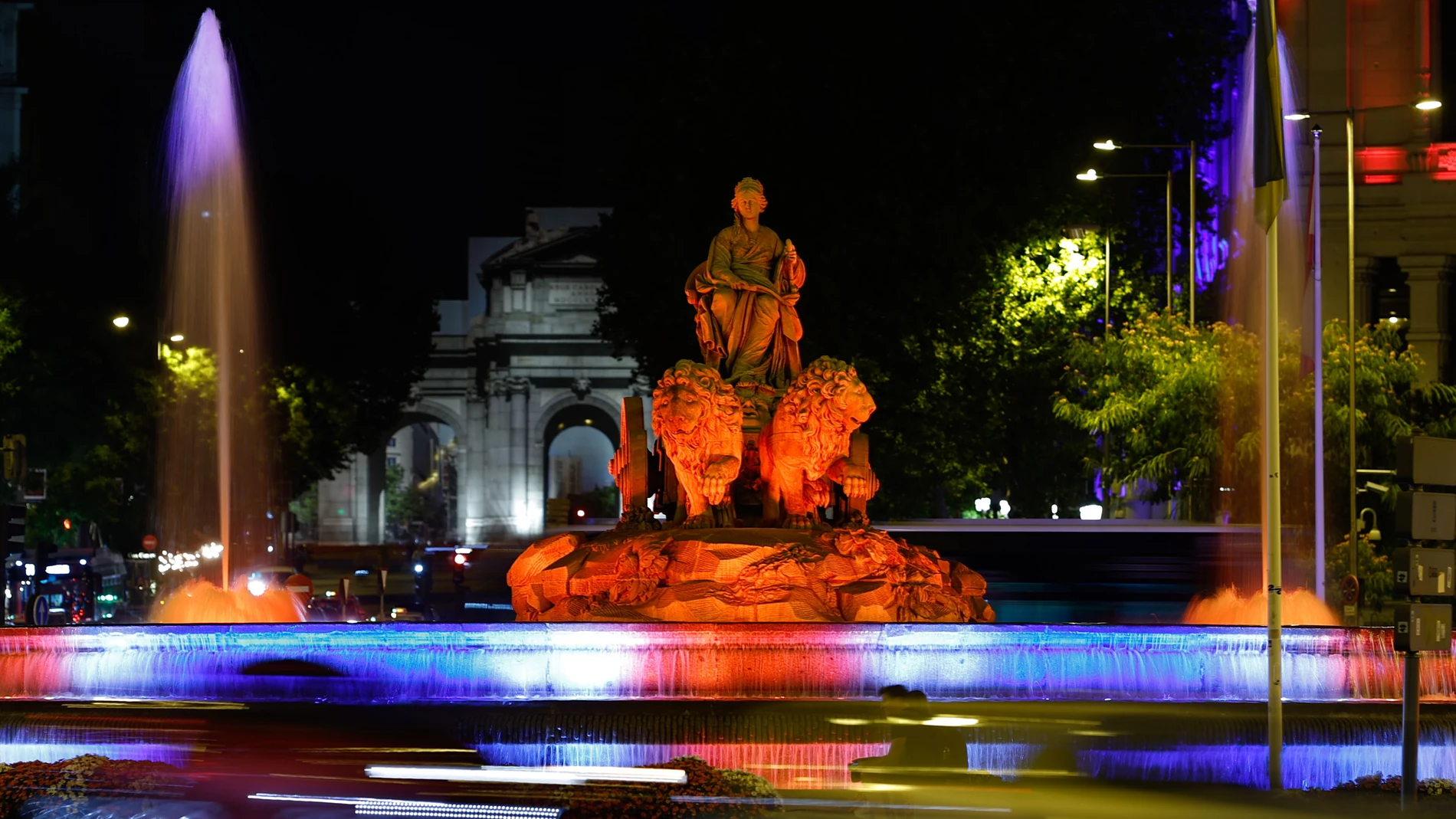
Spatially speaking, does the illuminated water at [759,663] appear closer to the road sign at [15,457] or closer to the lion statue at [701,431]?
the lion statue at [701,431]

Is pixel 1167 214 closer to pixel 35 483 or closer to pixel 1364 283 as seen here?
pixel 1364 283

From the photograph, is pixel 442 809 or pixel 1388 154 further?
pixel 1388 154

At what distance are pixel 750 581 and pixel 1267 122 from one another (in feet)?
17.1

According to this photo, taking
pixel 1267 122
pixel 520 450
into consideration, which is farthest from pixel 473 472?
pixel 1267 122

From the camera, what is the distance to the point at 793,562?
15.4 meters

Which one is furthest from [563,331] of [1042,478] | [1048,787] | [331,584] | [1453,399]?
[1048,787]

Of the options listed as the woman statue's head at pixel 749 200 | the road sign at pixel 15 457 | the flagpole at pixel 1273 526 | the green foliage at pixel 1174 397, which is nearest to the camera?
the flagpole at pixel 1273 526

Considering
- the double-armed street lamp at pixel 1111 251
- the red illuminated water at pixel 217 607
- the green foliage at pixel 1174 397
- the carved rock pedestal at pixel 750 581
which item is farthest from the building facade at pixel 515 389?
the carved rock pedestal at pixel 750 581

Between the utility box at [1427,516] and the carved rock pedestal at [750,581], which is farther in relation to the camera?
the carved rock pedestal at [750,581]

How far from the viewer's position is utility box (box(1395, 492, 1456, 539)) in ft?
38.6

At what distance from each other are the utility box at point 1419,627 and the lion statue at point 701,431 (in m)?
5.84

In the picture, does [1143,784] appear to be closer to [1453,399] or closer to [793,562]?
[793,562]

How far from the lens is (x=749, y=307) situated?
1670 cm

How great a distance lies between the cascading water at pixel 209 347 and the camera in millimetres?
25594
